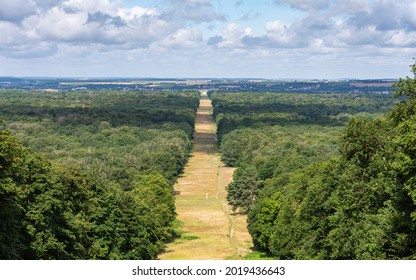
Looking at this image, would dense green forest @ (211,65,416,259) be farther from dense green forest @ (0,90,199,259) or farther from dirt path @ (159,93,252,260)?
dense green forest @ (0,90,199,259)

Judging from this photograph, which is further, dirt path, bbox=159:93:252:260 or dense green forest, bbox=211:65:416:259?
dirt path, bbox=159:93:252:260

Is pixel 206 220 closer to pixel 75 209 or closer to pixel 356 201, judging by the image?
pixel 75 209

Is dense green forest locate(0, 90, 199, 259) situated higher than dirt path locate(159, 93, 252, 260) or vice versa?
dense green forest locate(0, 90, 199, 259)

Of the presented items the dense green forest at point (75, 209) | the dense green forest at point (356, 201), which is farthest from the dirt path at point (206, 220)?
the dense green forest at point (356, 201)

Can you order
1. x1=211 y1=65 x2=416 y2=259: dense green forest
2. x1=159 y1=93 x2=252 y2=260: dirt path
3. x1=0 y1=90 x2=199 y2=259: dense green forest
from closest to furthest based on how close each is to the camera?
x1=211 y1=65 x2=416 y2=259: dense green forest, x1=0 y1=90 x2=199 y2=259: dense green forest, x1=159 y1=93 x2=252 y2=260: dirt path

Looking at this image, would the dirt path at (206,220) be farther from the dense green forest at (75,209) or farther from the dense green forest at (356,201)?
the dense green forest at (356,201)

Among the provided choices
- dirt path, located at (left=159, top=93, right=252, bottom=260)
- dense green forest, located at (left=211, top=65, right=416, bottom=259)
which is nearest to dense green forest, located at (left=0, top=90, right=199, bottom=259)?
dirt path, located at (left=159, top=93, right=252, bottom=260)

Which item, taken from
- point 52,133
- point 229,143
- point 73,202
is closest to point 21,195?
point 73,202

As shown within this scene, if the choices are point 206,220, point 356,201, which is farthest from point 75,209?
point 206,220

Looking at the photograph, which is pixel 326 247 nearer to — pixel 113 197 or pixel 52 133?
pixel 113 197
